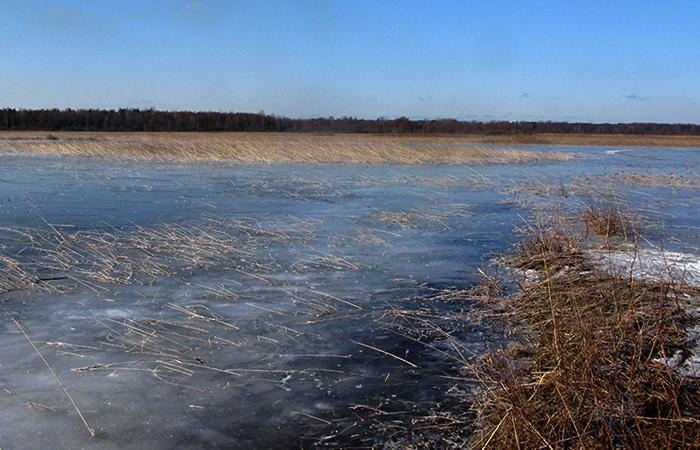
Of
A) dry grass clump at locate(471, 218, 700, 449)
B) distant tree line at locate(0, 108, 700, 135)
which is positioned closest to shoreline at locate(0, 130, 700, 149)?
distant tree line at locate(0, 108, 700, 135)

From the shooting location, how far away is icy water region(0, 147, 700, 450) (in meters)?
3.82

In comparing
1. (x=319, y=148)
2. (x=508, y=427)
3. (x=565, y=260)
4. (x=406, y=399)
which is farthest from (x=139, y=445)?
(x=319, y=148)

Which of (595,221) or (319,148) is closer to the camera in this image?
(595,221)

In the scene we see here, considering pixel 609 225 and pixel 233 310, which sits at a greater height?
pixel 609 225

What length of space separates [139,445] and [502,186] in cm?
1600

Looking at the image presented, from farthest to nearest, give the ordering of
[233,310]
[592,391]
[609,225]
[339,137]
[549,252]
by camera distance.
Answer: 1. [339,137]
2. [609,225]
3. [549,252]
4. [233,310]
5. [592,391]

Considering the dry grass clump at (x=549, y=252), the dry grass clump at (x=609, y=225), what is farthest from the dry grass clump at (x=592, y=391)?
the dry grass clump at (x=609, y=225)

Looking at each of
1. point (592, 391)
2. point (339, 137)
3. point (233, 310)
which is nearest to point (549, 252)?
point (233, 310)

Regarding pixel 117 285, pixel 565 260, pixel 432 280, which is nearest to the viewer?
pixel 117 285

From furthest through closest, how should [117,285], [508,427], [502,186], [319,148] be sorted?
[319,148] < [502,186] < [117,285] < [508,427]

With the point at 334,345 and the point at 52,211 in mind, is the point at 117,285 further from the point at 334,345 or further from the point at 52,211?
the point at 52,211

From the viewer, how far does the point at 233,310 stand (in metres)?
5.93

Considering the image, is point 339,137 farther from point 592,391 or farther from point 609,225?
point 592,391

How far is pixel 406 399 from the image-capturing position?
13.6 ft
